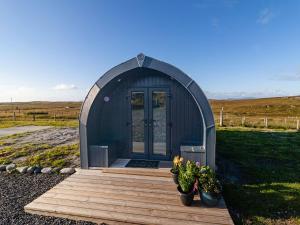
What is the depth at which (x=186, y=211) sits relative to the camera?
3.62 meters

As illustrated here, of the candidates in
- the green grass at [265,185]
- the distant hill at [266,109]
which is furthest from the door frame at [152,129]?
the distant hill at [266,109]

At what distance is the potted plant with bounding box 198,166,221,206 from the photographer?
3.75m

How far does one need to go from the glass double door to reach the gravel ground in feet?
8.56

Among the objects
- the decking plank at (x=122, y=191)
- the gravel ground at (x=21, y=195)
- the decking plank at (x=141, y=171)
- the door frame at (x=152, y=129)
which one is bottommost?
the gravel ground at (x=21, y=195)

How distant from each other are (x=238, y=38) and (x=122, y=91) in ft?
34.8

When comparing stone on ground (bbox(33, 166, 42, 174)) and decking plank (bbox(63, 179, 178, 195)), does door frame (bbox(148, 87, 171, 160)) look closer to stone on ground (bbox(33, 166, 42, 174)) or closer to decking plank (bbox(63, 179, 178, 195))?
decking plank (bbox(63, 179, 178, 195))

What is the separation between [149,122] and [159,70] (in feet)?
6.23

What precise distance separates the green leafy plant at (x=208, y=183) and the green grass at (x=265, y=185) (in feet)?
1.85

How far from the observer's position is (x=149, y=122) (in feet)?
21.0

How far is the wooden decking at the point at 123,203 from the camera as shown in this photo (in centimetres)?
343

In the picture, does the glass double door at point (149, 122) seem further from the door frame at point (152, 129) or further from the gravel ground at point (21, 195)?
the gravel ground at point (21, 195)

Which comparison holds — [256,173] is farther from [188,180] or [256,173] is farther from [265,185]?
[188,180]

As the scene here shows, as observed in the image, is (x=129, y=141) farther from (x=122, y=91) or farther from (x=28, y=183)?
(x=28, y=183)

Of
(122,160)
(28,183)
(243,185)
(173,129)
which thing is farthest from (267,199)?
(28,183)
